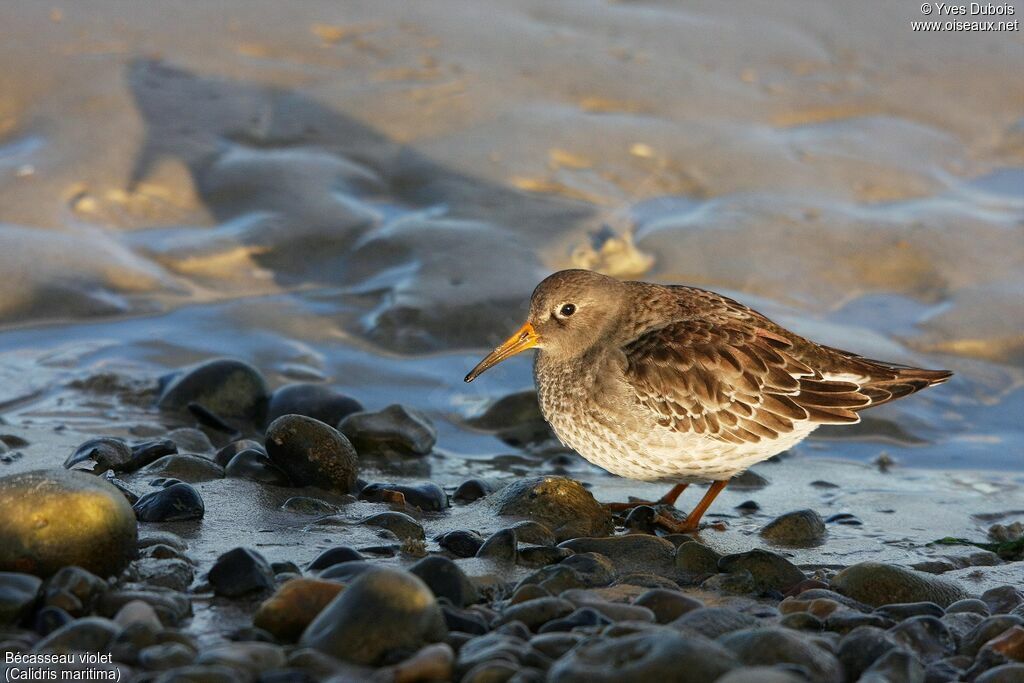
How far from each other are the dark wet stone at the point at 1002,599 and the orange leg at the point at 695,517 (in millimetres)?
1491

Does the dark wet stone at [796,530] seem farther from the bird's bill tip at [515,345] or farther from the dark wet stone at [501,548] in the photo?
the bird's bill tip at [515,345]

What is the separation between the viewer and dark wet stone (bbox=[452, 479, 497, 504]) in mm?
6555

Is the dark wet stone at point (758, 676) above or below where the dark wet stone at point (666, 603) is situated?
above

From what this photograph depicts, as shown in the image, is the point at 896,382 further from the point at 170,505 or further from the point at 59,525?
the point at 59,525

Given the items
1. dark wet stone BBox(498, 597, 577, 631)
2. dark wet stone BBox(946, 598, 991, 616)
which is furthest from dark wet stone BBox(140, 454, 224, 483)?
dark wet stone BBox(946, 598, 991, 616)

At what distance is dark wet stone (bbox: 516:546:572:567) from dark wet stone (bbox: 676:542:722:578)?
1.78ft

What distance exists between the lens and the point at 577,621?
4805mm

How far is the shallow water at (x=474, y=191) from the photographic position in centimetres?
832

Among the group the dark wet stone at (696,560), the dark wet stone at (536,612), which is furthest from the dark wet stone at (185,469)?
the dark wet stone at (696,560)

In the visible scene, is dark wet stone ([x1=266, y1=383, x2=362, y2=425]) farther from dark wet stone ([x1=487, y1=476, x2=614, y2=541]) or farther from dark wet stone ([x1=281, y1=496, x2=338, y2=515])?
dark wet stone ([x1=487, y1=476, x2=614, y2=541])

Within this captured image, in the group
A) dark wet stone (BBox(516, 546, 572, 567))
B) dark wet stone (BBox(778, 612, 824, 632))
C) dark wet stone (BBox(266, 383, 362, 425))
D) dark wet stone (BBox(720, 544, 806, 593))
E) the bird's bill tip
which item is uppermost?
the bird's bill tip

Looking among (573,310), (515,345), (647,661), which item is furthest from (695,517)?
(647,661)

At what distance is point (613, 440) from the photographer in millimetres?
6301

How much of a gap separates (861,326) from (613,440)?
3379 millimetres
